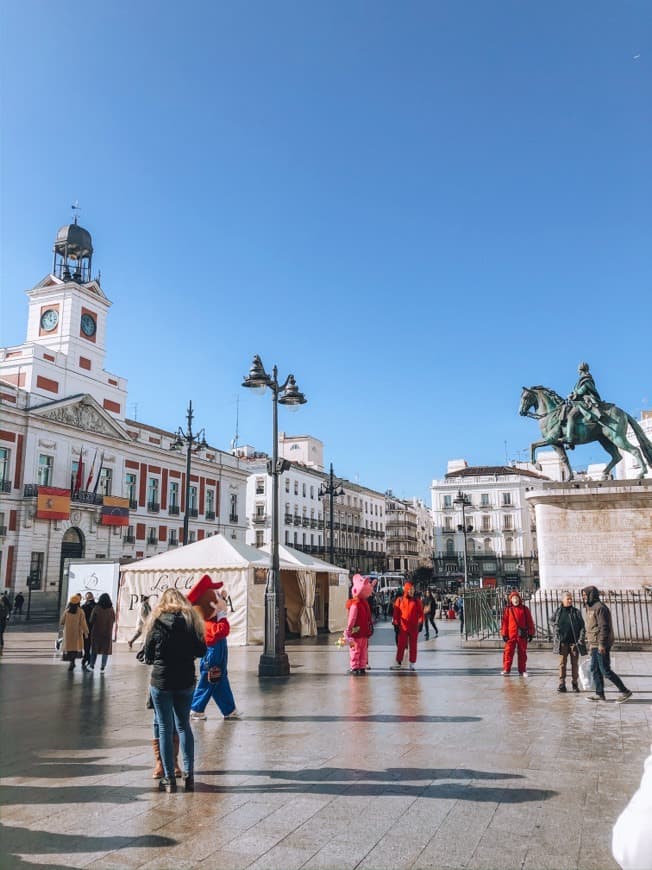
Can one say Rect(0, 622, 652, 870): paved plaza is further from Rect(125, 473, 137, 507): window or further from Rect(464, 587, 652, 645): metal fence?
Rect(125, 473, 137, 507): window

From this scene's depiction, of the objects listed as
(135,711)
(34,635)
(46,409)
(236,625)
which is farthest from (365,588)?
(46,409)

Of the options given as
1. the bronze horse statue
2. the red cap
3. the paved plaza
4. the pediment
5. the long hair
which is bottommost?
the paved plaza

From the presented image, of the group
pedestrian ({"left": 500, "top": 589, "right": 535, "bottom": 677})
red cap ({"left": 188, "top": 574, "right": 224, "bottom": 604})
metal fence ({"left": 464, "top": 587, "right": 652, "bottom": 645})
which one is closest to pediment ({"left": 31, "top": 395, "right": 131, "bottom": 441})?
metal fence ({"left": 464, "top": 587, "right": 652, "bottom": 645})

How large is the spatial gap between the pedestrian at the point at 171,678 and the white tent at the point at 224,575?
502 inches

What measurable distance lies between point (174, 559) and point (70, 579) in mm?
3098

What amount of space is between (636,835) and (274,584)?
1055 centimetres

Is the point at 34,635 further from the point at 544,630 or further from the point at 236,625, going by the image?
the point at 544,630

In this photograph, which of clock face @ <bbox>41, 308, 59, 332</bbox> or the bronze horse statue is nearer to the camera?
the bronze horse statue

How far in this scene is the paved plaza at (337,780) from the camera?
13.4ft

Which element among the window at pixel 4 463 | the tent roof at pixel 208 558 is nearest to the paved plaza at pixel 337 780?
the tent roof at pixel 208 558

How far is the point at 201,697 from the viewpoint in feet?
26.1

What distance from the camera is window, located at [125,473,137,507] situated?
47.1 m

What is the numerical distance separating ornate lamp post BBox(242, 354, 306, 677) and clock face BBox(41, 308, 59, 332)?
124ft

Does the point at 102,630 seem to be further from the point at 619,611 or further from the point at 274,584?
the point at 619,611
